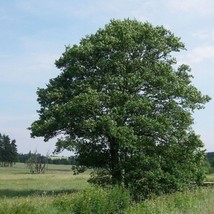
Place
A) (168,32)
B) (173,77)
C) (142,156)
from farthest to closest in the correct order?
(168,32), (173,77), (142,156)

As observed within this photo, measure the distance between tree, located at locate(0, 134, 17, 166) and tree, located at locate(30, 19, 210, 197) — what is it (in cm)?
12202

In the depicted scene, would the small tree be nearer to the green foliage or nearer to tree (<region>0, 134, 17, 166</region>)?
tree (<region>0, 134, 17, 166</region>)

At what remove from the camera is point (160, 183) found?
28328 mm

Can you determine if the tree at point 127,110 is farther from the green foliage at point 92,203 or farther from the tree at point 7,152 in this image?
the tree at point 7,152

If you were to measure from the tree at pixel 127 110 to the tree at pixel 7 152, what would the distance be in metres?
122

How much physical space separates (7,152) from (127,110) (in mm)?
127583

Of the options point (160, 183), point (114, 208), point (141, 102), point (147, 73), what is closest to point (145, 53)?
point (147, 73)

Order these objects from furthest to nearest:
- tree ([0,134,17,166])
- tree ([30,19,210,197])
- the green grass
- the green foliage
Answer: tree ([0,134,17,166]) < the green grass < tree ([30,19,210,197]) < the green foliage

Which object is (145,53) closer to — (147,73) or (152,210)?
(147,73)

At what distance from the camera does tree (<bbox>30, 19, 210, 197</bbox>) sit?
2795cm

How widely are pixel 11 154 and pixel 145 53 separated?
126 metres

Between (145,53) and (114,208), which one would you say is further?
(145,53)

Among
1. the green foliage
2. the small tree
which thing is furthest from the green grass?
the small tree

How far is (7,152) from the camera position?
14950 cm
